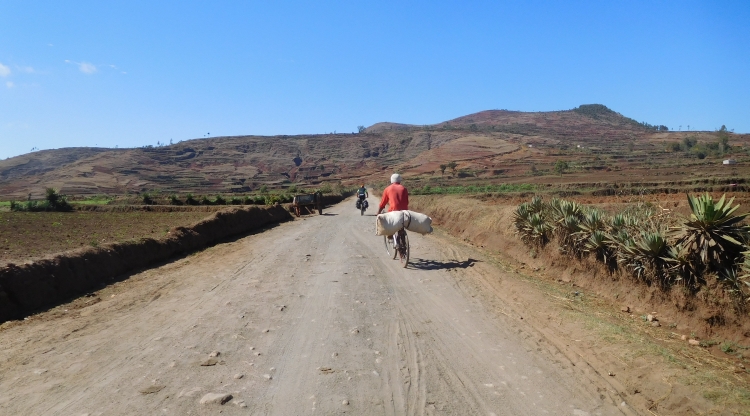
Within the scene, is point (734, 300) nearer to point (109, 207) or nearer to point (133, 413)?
point (133, 413)

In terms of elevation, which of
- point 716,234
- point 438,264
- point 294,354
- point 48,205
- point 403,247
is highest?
point 48,205

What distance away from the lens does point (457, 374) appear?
17.5 ft

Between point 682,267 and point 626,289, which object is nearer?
point 682,267

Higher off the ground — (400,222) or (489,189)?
(400,222)

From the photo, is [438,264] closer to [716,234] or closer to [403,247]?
[403,247]

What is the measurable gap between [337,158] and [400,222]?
437ft

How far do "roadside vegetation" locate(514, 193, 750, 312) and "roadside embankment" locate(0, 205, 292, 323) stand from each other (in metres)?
10.7

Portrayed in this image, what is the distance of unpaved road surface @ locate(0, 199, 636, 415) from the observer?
4.63 meters

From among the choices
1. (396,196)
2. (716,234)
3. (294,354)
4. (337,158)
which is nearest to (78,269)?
(294,354)

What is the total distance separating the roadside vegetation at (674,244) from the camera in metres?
7.00

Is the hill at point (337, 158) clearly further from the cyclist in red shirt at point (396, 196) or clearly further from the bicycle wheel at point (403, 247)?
the bicycle wheel at point (403, 247)

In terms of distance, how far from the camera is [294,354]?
584 centimetres

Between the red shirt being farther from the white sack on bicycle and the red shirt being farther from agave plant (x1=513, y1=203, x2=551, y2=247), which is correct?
agave plant (x1=513, y1=203, x2=551, y2=247)

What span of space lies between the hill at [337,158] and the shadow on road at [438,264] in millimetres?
56211
